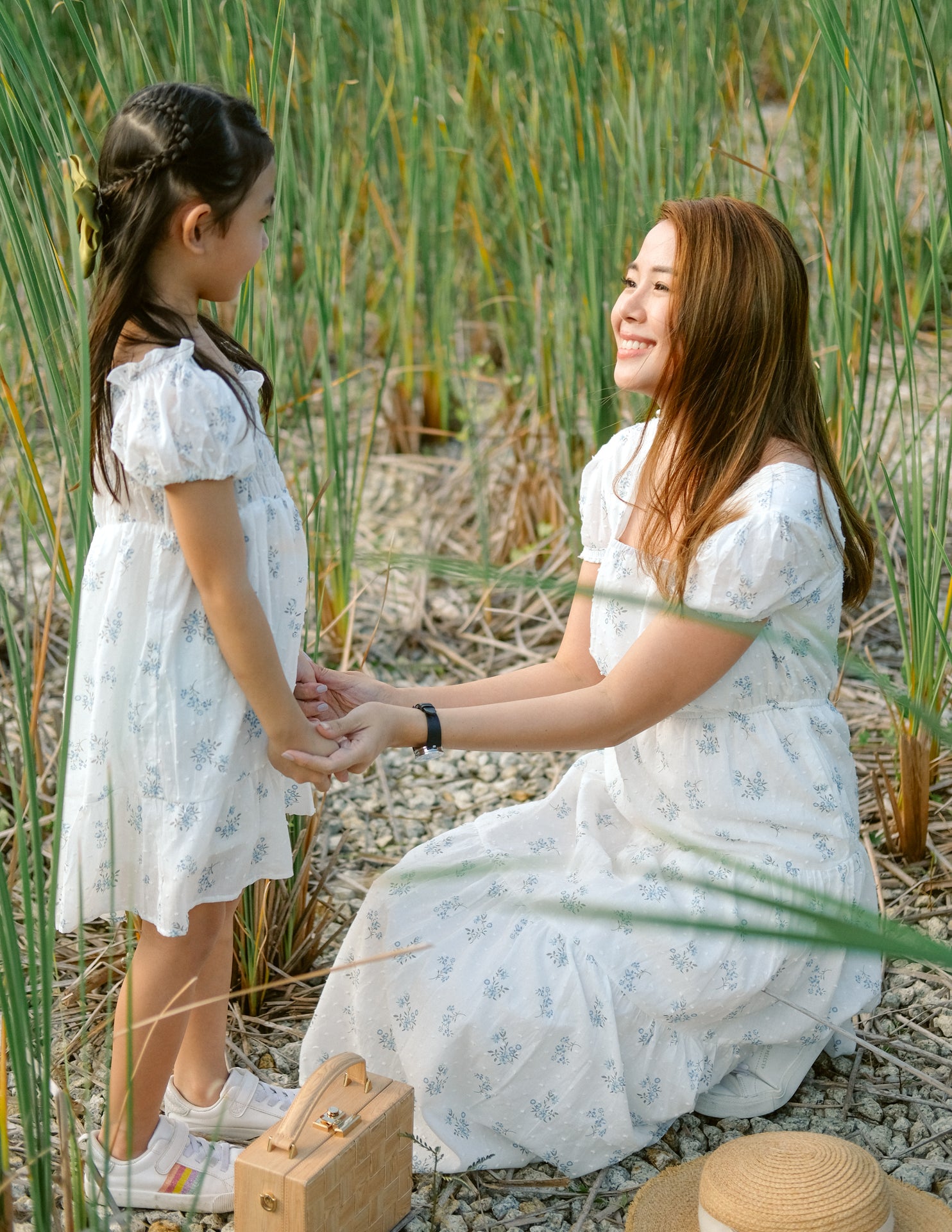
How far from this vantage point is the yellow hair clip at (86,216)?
1063mm

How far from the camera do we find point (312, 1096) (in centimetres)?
115

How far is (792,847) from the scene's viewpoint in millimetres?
1346

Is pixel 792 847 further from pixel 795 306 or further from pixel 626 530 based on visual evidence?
pixel 795 306

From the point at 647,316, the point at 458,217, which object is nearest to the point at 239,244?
the point at 647,316

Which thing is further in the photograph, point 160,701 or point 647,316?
point 647,316

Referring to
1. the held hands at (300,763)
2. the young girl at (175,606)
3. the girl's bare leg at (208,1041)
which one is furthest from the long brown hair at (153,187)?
the girl's bare leg at (208,1041)

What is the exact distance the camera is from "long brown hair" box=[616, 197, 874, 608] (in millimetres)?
1322

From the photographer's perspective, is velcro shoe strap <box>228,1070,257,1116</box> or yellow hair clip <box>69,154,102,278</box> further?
velcro shoe strap <box>228,1070,257,1116</box>

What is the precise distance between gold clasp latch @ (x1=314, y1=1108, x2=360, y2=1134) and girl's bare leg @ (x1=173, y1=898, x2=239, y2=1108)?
0.21 metres

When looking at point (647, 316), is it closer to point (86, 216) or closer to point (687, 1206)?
point (86, 216)

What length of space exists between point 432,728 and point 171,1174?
50cm

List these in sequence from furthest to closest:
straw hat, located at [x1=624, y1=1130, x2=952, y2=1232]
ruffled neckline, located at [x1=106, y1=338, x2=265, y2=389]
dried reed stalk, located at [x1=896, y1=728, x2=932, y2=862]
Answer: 1. dried reed stalk, located at [x1=896, y1=728, x2=932, y2=862]
2. ruffled neckline, located at [x1=106, y1=338, x2=265, y2=389]
3. straw hat, located at [x1=624, y1=1130, x2=952, y2=1232]

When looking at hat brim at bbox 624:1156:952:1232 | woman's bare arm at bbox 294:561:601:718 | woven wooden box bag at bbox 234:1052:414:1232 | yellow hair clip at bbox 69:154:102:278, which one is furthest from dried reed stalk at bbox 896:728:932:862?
yellow hair clip at bbox 69:154:102:278

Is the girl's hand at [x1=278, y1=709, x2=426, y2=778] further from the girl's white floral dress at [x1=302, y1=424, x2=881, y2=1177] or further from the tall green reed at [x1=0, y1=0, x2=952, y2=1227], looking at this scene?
the tall green reed at [x1=0, y1=0, x2=952, y2=1227]
